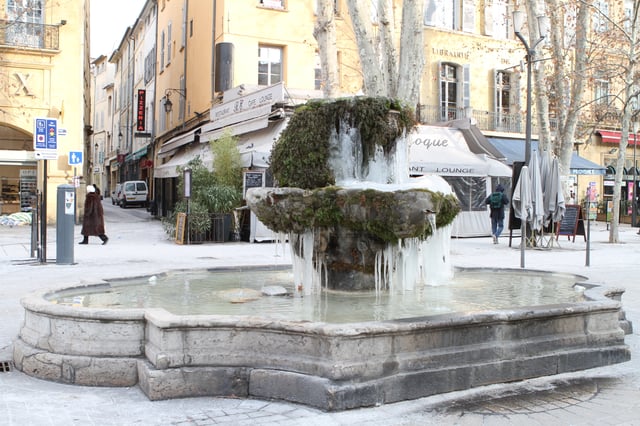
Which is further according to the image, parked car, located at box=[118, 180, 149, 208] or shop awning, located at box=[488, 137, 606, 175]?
parked car, located at box=[118, 180, 149, 208]

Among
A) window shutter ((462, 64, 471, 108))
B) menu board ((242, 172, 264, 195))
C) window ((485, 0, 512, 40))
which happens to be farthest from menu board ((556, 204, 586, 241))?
window ((485, 0, 512, 40))

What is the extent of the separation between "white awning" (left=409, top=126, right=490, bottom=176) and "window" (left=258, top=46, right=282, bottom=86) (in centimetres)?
570

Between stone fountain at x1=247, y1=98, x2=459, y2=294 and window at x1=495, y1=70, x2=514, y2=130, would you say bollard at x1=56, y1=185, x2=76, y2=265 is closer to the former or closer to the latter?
stone fountain at x1=247, y1=98, x2=459, y2=294

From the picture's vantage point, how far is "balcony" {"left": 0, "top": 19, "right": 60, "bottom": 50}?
72.3ft

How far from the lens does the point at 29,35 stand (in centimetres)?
2258

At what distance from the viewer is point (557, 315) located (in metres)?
4.89

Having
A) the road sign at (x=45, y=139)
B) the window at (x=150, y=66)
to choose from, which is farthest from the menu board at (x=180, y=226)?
the window at (x=150, y=66)

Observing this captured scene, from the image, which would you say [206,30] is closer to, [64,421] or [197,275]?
[197,275]

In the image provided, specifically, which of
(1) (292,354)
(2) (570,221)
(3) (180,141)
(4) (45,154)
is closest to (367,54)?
(4) (45,154)

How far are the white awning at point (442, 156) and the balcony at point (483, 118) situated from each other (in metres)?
2.82

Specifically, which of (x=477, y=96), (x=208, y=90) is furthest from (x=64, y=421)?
(x=477, y=96)

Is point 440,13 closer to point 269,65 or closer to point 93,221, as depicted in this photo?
point 269,65

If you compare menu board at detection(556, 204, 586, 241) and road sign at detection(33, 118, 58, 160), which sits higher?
road sign at detection(33, 118, 58, 160)

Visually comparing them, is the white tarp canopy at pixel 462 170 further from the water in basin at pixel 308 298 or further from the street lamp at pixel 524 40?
the water in basin at pixel 308 298
